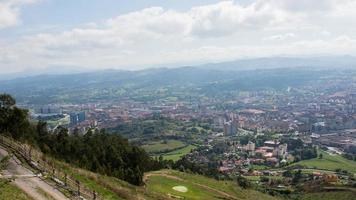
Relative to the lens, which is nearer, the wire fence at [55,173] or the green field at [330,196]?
the wire fence at [55,173]

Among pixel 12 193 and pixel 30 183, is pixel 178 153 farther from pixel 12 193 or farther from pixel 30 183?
pixel 12 193

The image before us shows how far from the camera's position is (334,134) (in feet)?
507

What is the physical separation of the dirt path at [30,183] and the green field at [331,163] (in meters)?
85.4

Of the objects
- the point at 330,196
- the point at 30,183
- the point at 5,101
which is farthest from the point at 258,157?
the point at 30,183

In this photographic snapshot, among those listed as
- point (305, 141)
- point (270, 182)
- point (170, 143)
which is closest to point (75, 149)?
point (270, 182)

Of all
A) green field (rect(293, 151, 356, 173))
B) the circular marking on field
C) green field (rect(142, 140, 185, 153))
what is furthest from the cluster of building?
the circular marking on field

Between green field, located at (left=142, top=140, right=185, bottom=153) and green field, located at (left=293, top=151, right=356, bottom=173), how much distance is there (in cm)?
3210

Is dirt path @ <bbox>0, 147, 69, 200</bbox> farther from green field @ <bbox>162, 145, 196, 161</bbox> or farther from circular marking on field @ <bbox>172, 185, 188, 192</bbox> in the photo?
green field @ <bbox>162, 145, 196, 161</bbox>

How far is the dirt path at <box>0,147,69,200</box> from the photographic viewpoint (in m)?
19.2

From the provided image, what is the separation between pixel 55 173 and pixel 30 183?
2.99 meters

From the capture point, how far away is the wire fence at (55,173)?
20.7m

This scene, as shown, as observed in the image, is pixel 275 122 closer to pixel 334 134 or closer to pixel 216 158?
pixel 334 134

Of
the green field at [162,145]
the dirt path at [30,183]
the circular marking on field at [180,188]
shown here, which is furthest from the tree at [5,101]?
the green field at [162,145]

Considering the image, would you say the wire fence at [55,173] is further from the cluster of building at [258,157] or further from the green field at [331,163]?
the green field at [331,163]
